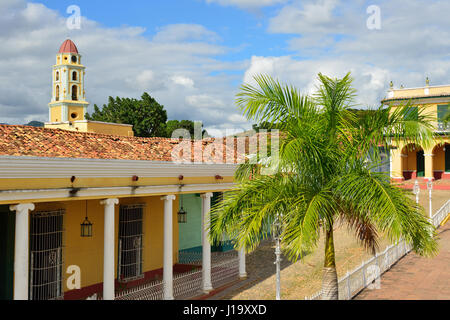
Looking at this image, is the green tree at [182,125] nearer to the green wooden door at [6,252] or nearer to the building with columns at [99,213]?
the building with columns at [99,213]

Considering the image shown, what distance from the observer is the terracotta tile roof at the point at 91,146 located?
33.9 ft

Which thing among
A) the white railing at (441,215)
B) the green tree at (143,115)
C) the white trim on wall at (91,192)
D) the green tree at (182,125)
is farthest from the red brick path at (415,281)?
the green tree at (182,125)

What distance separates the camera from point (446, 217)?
22.7 metres

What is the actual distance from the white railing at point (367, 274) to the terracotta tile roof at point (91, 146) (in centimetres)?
562

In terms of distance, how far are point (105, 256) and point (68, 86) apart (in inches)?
1047

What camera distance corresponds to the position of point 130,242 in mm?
14344

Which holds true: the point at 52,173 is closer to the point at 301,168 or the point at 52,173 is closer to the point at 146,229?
the point at 301,168

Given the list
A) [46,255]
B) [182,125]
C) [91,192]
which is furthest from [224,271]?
[182,125]

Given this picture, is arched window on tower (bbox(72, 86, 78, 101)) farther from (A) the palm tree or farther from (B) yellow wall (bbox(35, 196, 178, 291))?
(A) the palm tree

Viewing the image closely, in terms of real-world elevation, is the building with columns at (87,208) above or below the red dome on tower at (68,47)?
below

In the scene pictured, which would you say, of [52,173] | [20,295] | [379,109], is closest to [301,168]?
[379,109]

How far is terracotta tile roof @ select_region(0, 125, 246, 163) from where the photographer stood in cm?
1033
